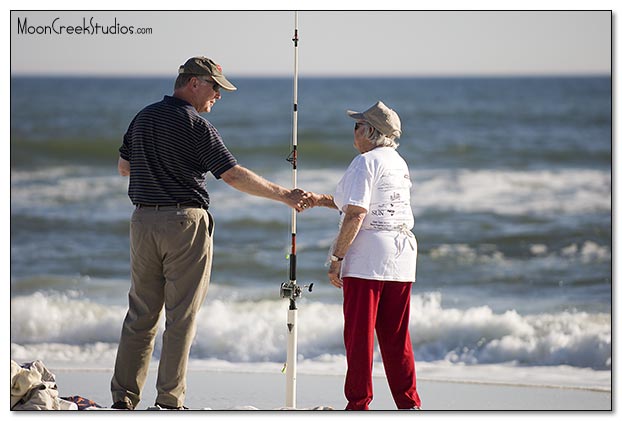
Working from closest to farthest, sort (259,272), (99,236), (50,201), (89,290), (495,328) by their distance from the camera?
(495,328) → (89,290) → (259,272) → (99,236) → (50,201)

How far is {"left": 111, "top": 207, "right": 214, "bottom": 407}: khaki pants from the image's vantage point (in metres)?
4.12

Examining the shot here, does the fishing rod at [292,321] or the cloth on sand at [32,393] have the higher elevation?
the fishing rod at [292,321]

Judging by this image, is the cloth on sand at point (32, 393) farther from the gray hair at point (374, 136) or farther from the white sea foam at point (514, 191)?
the white sea foam at point (514, 191)

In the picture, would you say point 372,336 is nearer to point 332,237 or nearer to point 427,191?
point 332,237

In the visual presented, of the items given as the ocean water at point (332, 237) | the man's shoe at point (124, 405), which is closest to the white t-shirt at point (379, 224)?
the man's shoe at point (124, 405)

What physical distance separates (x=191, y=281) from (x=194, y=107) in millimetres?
666

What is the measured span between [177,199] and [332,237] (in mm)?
6063

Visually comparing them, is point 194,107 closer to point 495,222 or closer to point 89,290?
point 89,290

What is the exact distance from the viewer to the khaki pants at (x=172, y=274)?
4125 millimetres

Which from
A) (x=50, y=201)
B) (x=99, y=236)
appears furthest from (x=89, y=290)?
(x=50, y=201)

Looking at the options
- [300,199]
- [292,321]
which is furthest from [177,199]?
[292,321]

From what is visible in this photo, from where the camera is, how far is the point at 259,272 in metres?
9.05

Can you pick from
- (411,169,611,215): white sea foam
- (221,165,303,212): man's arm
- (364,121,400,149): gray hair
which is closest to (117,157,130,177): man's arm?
(221,165,303,212): man's arm

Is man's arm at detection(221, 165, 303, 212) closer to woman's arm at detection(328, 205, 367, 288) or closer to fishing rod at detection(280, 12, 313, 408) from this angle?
fishing rod at detection(280, 12, 313, 408)
